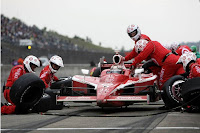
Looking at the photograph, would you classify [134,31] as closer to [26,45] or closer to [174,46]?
[174,46]

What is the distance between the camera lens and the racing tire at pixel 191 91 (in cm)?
895

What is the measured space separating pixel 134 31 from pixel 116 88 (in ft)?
7.84

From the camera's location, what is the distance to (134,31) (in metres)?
12.5

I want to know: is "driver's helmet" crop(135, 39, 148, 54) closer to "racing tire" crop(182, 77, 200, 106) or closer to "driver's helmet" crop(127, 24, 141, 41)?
"driver's helmet" crop(127, 24, 141, 41)

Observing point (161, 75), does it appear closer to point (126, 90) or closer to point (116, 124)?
point (126, 90)

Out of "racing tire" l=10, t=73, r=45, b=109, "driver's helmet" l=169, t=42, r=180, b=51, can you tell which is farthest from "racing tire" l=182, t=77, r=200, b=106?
"driver's helmet" l=169, t=42, r=180, b=51

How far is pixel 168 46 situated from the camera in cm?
1466

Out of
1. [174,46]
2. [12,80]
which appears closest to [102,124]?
[12,80]

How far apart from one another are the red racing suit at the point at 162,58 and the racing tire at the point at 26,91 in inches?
121

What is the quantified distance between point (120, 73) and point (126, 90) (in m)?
0.63

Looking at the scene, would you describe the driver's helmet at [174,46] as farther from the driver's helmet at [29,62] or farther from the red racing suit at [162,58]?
the driver's helmet at [29,62]

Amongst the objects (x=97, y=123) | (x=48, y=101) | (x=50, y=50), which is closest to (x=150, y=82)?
(x=48, y=101)

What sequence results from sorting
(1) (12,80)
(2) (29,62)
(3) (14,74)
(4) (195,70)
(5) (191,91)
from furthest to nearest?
1. (2) (29,62)
2. (3) (14,74)
3. (1) (12,80)
4. (4) (195,70)
5. (5) (191,91)

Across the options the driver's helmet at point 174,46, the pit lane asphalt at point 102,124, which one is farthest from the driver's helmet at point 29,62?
the driver's helmet at point 174,46
